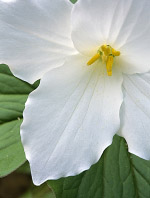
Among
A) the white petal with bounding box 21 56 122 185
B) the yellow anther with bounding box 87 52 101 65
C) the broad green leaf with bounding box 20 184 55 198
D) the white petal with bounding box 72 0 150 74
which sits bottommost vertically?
the broad green leaf with bounding box 20 184 55 198

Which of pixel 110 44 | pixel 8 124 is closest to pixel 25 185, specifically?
pixel 8 124

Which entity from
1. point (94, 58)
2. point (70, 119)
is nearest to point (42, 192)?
point (70, 119)

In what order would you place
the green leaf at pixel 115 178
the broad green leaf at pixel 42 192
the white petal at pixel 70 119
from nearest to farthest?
the white petal at pixel 70 119, the green leaf at pixel 115 178, the broad green leaf at pixel 42 192

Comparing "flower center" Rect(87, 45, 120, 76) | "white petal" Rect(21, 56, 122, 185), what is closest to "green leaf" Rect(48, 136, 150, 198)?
"white petal" Rect(21, 56, 122, 185)

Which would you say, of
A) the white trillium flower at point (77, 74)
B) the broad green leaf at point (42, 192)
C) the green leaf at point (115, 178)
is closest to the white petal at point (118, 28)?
the white trillium flower at point (77, 74)

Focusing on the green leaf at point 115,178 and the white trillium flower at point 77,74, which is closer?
the white trillium flower at point 77,74

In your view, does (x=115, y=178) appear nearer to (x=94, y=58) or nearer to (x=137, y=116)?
(x=137, y=116)

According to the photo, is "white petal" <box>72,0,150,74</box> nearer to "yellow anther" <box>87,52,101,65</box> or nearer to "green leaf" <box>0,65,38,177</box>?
"yellow anther" <box>87,52,101,65</box>

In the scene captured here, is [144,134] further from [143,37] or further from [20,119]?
[20,119]

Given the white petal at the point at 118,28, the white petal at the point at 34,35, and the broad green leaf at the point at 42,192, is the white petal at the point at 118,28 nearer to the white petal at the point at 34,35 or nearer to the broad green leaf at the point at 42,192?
the white petal at the point at 34,35
